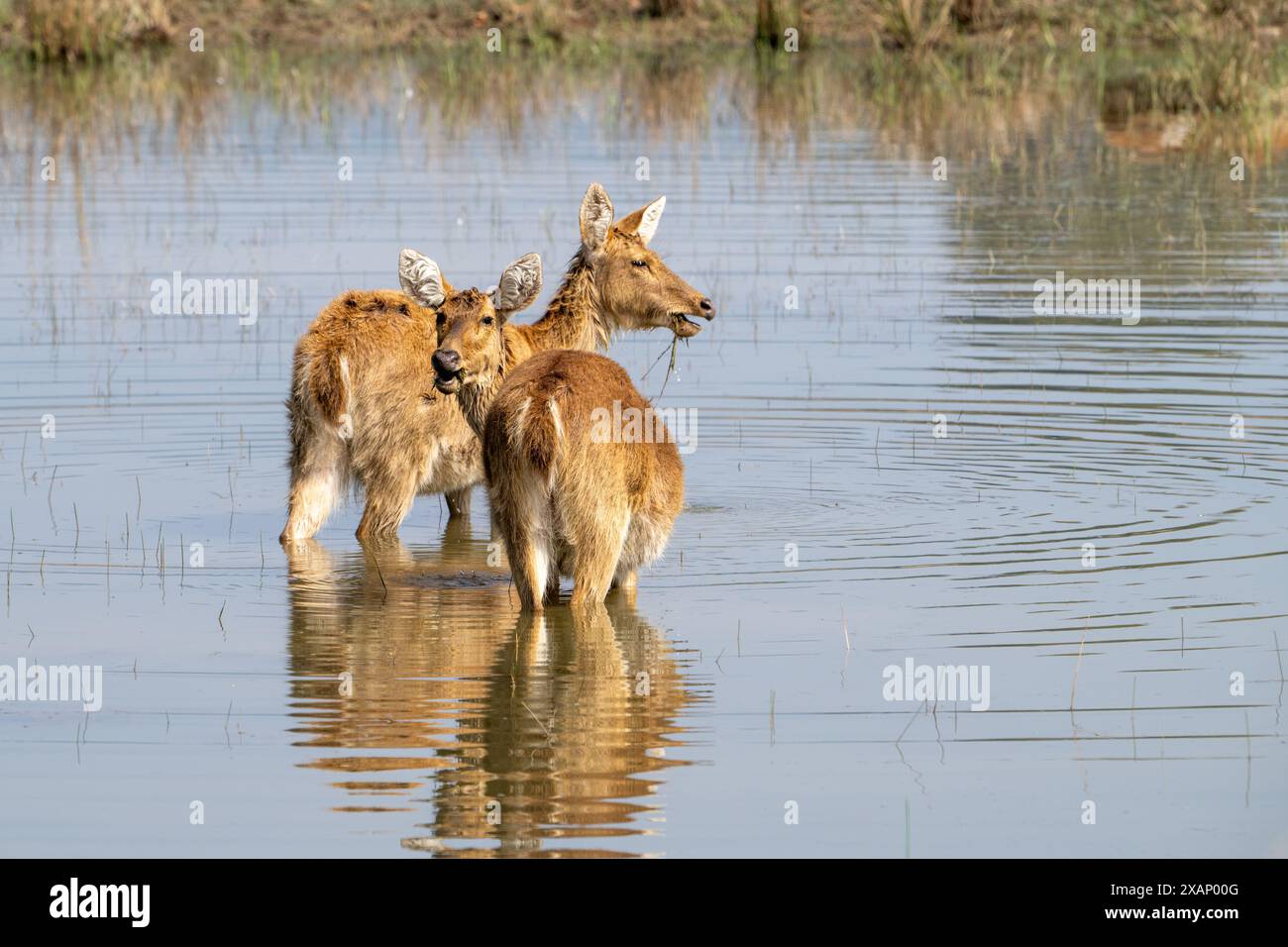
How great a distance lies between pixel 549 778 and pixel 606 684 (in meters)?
1.28

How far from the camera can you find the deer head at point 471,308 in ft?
31.6

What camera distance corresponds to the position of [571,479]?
8.94 metres

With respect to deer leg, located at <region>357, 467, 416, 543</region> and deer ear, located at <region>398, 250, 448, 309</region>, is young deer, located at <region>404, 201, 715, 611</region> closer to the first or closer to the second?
deer ear, located at <region>398, 250, 448, 309</region>

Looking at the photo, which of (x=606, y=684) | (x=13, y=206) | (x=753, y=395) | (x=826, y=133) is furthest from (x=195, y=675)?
(x=826, y=133)

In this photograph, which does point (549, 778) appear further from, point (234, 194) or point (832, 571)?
point (234, 194)

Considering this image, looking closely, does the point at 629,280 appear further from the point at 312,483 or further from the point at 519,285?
the point at 312,483

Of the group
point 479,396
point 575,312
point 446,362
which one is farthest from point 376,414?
point 446,362

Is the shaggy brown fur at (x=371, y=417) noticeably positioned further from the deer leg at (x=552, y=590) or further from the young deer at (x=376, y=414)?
the deer leg at (x=552, y=590)

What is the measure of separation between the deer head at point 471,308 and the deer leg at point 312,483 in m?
1.29

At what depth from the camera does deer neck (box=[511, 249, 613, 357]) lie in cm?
1141

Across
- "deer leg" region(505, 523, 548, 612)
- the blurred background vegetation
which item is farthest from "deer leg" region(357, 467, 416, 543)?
the blurred background vegetation

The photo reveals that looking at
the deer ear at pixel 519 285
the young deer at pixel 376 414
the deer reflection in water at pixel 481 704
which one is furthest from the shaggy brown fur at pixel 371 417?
the deer ear at pixel 519 285

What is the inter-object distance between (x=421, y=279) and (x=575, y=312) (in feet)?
5.70
